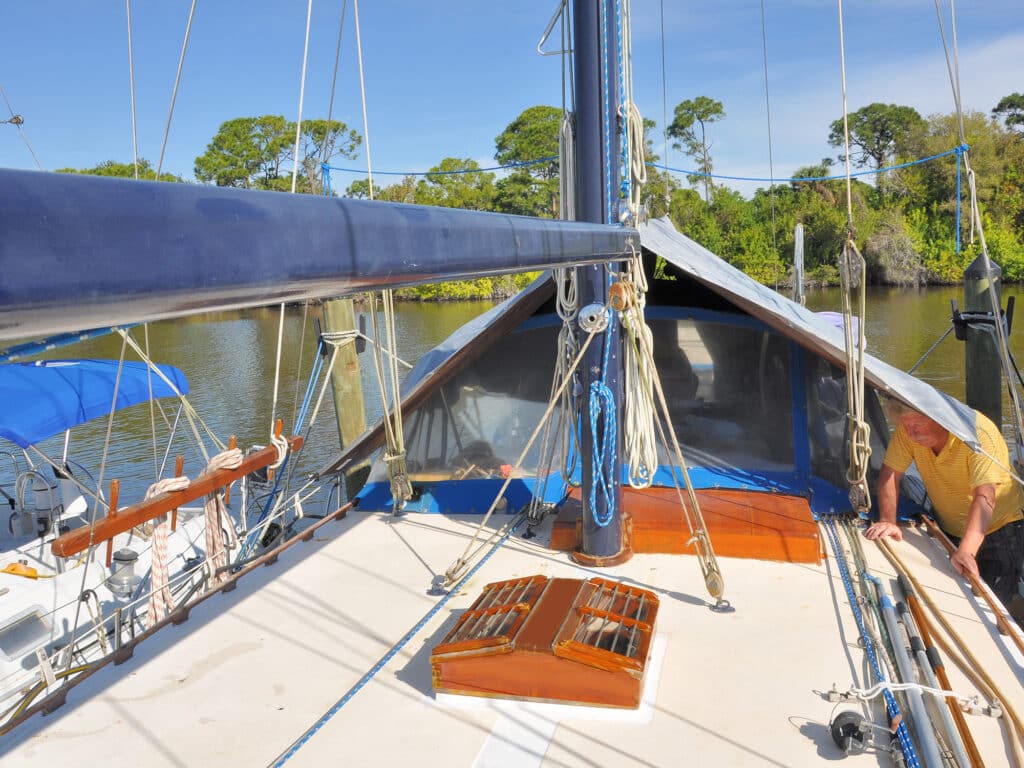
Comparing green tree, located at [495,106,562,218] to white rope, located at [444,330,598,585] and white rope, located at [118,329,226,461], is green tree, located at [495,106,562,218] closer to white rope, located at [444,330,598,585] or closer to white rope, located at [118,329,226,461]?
white rope, located at [118,329,226,461]

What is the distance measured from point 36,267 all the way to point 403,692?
8.40 feet

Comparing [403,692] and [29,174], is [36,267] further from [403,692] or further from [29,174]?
[403,692]

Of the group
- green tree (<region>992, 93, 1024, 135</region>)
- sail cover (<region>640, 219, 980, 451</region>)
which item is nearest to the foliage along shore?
green tree (<region>992, 93, 1024, 135</region>)

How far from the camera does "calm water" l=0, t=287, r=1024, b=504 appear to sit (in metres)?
12.3

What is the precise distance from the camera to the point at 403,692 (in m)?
2.97

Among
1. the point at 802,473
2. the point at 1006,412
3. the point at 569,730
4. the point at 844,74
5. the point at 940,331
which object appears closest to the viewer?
the point at 569,730

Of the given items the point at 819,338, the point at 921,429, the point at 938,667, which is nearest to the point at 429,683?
the point at 938,667

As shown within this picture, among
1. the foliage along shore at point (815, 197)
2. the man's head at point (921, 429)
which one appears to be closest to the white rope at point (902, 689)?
the man's head at point (921, 429)

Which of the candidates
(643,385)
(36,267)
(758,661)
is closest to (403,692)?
(758,661)

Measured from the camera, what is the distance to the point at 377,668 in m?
3.15

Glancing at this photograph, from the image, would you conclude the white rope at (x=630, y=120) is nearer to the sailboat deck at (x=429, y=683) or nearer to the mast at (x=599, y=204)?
the mast at (x=599, y=204)

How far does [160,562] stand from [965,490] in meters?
4.08

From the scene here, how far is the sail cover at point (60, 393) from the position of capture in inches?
247

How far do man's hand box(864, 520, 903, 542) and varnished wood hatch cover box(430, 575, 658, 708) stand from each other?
1.88 meters
